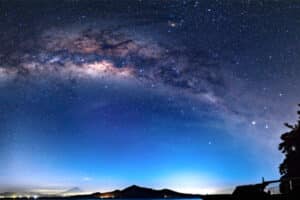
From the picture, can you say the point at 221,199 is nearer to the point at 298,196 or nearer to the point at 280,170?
the point at 298,196

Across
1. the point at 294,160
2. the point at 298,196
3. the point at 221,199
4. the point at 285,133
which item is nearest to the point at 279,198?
the point at 298,196

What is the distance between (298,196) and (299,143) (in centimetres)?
1533

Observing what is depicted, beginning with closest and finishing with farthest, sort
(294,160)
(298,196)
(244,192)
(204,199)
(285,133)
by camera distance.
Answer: (298,196), (244,192), (204,199), (294,160), (285,133)

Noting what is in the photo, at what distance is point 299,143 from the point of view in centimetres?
4447

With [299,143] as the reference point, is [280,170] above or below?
below

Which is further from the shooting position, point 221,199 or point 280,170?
point 280,170

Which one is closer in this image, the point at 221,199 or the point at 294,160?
the point at 221,199

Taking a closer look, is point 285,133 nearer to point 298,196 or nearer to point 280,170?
point 280,170


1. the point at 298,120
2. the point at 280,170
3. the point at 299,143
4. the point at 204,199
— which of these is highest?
the point at 298,120

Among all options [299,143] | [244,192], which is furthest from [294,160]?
[244,192]

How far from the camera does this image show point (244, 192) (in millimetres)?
33812

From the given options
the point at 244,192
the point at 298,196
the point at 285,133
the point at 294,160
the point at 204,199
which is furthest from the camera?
the point at 285,133

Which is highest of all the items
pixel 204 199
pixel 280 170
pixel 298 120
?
pixel 298 120

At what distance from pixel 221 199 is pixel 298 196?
7327 millimetres
